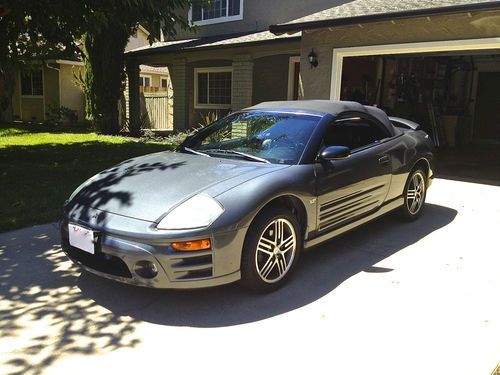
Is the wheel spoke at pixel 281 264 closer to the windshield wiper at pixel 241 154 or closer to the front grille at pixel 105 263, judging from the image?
the windshield wiper at pixel 241 154

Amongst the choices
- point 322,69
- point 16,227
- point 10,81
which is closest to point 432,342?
point 16,227

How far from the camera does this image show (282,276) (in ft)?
12.8

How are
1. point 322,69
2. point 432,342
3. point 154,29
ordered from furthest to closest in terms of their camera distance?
point 322,69, point 154,29, point 432,342

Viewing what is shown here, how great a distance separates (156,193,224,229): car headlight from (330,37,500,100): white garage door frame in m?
6.58

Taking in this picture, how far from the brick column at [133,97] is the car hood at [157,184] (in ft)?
A: 46.8

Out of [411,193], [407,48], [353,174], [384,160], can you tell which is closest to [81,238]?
[353,174]

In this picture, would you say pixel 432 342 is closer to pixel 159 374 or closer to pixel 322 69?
pixel 159 374

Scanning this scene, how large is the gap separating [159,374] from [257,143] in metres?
2.45

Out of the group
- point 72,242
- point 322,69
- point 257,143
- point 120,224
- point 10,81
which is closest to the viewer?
point 120,224

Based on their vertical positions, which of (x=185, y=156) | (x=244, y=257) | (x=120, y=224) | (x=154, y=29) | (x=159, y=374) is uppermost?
(x=154, y=29)

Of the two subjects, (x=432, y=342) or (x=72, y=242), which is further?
(x=72, y=242)

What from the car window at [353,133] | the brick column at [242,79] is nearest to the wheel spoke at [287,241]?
the car window at [353,133]

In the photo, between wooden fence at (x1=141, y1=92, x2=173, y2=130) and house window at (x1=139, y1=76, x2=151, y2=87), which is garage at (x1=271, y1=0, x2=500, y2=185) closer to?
wooden fence at (x1=141, y1=92, x2=173, y2=130)

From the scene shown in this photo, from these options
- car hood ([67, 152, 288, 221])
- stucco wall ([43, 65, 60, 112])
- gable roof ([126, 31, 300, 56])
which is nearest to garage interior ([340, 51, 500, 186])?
gable roof ([126, 31, 300, 56])
